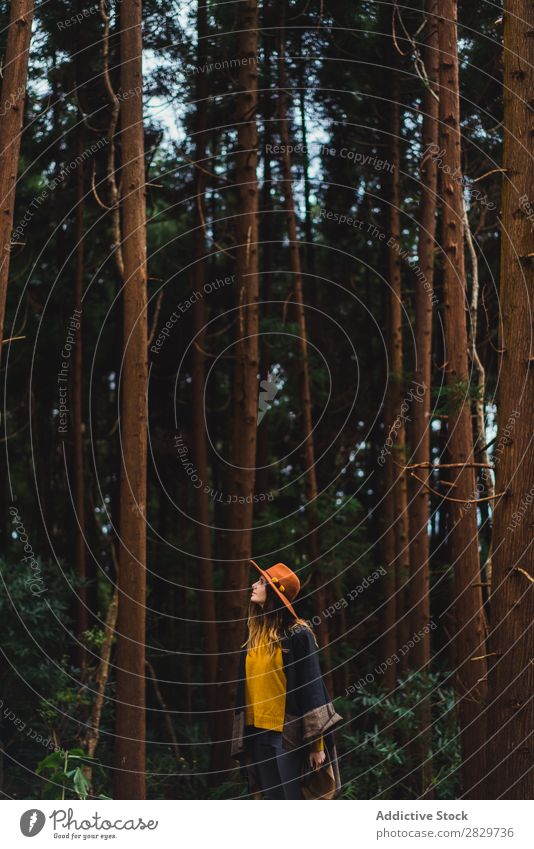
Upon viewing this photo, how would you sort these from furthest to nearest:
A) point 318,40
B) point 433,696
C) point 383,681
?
point 318,40
point 383,681
point 433,696

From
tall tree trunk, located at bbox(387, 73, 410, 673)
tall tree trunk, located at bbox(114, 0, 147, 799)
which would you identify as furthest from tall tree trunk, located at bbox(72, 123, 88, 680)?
tall tree trunk, located at bbox(114, 0, 147, 799)

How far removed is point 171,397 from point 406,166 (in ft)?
21.2

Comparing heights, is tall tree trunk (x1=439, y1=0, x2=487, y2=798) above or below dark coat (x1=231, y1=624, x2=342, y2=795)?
above

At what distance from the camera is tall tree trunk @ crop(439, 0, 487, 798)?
9266 millimetres

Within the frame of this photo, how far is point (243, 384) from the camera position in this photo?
11109mm

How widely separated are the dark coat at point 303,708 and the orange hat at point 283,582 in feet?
0.65

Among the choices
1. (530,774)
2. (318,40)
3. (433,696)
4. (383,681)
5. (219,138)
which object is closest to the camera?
(530,774)

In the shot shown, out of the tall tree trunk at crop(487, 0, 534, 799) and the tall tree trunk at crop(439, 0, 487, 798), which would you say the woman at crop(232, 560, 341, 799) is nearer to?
the tall tree trunk at crop(487, 0, 534, 799)

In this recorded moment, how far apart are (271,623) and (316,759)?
0.84 meters

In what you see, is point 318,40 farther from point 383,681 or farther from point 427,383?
point 383,681

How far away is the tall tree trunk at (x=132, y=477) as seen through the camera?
28.8 feet

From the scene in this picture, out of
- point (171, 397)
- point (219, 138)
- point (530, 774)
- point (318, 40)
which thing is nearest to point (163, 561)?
point (171, 397)

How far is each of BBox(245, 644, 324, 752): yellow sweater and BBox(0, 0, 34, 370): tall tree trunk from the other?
3.62 metres

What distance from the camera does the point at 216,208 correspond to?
1730 cm
